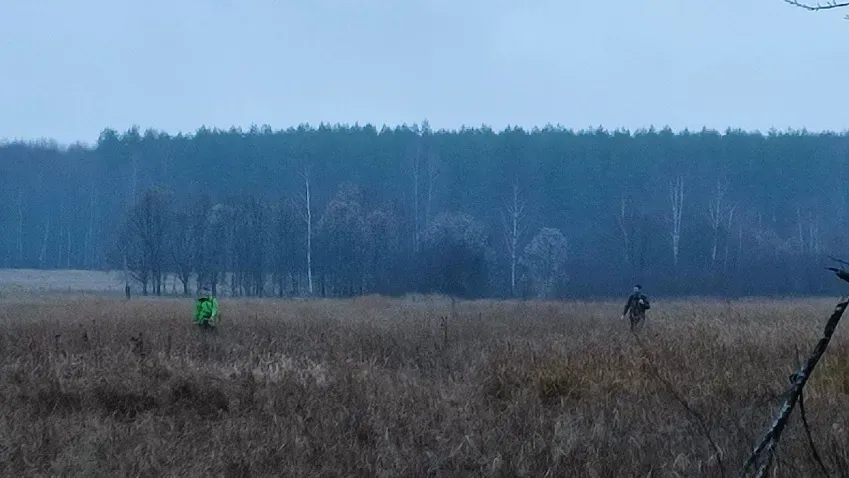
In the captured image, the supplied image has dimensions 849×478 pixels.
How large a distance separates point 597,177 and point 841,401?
68.4 metres

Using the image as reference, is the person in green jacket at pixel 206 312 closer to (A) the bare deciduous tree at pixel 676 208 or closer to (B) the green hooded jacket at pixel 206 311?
(B) the green hooded jacket at pixel 206 311

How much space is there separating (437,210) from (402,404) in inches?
2518

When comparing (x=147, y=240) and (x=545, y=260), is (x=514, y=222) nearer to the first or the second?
(x=545, y=260)

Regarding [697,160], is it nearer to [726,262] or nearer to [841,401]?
[726,262]

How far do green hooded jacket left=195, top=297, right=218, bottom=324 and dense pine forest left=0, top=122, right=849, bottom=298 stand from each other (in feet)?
116

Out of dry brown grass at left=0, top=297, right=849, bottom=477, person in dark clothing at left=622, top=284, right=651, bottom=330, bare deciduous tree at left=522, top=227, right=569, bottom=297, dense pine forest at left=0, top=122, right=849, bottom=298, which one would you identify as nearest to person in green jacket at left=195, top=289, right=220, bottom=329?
dry brown grass at left=0, top=297, right=849, bottom=477

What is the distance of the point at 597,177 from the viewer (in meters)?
76.2

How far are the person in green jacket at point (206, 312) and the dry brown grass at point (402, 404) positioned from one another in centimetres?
56

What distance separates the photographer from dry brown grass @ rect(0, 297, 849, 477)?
7070 mm

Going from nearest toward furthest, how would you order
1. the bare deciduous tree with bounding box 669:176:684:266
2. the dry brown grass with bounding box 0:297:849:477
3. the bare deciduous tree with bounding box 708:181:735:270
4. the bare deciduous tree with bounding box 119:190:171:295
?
the dry brown grass with bounding box 0:297:849:477 < the bare deciduous tree with bounding box 119:190:171:295 < the bare deciduous tree with bounding box 708:181:735:270 < the bare deciduous tree with bounding box 669:176:684:266

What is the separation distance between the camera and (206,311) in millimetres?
15422

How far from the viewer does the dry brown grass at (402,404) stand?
707 centimetres

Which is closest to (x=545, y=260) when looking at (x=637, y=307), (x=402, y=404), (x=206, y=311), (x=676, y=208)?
(x=676, y=208)

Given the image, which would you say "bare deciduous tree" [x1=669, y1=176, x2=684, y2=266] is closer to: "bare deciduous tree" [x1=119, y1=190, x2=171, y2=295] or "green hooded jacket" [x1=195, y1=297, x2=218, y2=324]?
"bare deciduous tree" [x1=119, y1=190, x2=171, y2=295]
